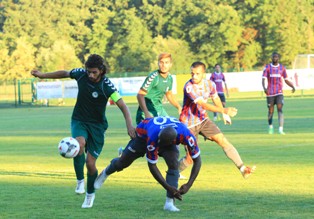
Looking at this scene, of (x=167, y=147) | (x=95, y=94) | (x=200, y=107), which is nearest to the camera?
(x=167, y=147)

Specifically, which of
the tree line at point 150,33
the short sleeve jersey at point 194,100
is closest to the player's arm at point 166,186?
the short sleeve jersey at point 194,100

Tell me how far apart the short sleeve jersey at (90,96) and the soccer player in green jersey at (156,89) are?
2.32 m

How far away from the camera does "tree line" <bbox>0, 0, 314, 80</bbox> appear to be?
8800 centimetres

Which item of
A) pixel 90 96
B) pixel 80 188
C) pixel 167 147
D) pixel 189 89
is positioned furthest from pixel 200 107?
pixel 167 147

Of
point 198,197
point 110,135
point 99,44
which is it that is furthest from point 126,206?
point 99,44

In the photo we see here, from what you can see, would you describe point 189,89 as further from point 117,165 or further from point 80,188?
point 117,165

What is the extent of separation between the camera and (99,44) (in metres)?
96.2

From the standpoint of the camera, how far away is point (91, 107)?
1098 centimetres

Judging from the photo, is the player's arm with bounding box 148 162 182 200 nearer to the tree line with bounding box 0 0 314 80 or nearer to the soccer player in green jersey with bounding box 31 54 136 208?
the soccer player in green jersey with bounding box 31 54 136 208

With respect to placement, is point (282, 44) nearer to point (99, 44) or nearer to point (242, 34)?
point (242, 34)

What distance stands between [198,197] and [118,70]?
82.8 m

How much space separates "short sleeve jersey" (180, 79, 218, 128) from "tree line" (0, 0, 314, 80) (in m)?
69.8

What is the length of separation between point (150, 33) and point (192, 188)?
83883 millimetres

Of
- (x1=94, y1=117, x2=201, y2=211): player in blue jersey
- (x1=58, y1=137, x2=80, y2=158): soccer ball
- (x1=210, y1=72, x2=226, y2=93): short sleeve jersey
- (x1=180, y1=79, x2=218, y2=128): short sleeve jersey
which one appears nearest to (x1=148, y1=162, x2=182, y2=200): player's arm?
(x1=94, y1=117, x2=201, y2=211): player in blue jersey
